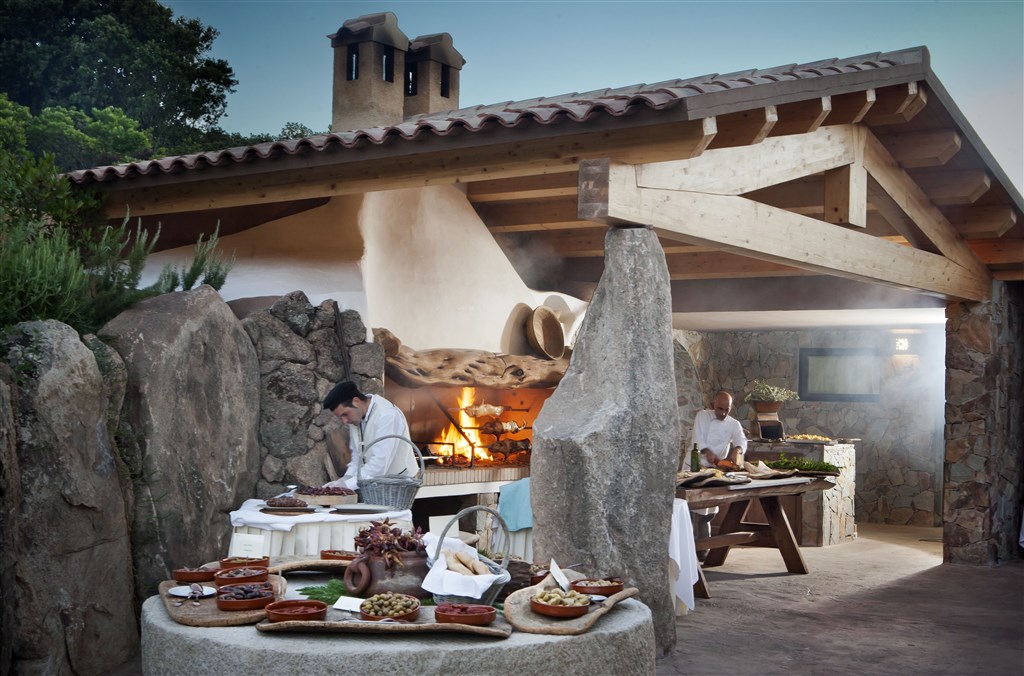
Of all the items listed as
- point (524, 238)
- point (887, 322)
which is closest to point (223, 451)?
point (524, 238)

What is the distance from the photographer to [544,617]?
4.05 metres

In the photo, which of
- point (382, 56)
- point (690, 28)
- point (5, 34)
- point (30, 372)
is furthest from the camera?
point (690, 28)

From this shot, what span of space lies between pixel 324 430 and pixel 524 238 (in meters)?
3.74

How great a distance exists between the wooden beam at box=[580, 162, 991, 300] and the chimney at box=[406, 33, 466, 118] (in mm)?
7382

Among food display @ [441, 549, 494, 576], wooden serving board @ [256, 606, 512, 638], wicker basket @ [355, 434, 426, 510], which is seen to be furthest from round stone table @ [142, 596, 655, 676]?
wicker basket @ [355, 434, 426, 510]

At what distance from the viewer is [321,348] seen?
311 inches

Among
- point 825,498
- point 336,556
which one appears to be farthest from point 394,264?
point 825,498

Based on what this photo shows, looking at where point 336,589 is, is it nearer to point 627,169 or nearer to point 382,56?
point 627,169

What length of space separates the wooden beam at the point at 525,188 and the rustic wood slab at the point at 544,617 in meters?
4.54

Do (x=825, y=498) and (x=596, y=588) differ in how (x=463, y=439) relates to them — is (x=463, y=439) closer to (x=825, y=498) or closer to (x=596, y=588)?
(x=825, y=498)

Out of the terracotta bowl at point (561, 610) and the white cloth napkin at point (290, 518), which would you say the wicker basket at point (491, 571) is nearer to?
the terracotta bowl at point (561, 610)

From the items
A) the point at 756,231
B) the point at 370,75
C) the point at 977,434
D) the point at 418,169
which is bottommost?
the point at 977,434

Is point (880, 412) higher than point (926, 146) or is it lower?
lower

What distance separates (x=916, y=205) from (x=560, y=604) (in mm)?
6730
